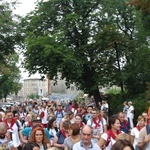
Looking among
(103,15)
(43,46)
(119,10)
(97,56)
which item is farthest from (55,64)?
(119,10)

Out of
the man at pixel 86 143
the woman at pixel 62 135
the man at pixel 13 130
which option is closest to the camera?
the man at pixel 86 143

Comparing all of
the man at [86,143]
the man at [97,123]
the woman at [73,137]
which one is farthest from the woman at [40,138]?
the man at [97,123]

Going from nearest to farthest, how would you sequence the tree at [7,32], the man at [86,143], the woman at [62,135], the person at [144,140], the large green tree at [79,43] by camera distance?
the man at [86,143] < the person at [144,140] < the woman at [62,135] < the large green tree at [79,43] < the tree at [7,32]

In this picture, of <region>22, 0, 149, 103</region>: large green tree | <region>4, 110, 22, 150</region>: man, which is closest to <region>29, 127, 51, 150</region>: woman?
<region>4, 110, 22, 150</region>: man

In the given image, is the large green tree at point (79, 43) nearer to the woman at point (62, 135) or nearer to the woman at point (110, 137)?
the woman at point (62, 135)

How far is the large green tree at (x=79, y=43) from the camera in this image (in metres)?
32.2

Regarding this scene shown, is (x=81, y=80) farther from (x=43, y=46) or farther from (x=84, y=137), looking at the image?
(x=84, y=137)

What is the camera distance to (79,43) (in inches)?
1367

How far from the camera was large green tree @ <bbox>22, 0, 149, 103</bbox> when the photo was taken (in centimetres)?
3222

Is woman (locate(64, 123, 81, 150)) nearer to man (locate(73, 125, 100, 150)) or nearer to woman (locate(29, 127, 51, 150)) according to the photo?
woman (locate(29, 127, 51, 150))

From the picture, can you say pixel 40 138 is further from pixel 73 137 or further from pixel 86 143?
pixel 86 143

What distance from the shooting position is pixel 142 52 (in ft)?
97.1

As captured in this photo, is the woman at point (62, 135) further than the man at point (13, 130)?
No

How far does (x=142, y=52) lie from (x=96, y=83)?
601 centimetres
